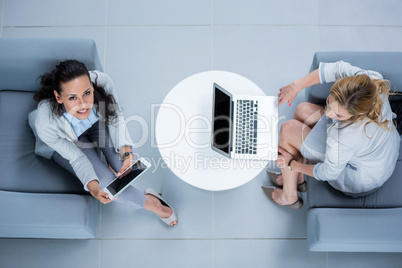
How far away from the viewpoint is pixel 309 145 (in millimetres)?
1791

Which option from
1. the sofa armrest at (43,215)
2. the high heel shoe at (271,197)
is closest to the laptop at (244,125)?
the high heel shoe at (271,197)

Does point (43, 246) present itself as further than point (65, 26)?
No

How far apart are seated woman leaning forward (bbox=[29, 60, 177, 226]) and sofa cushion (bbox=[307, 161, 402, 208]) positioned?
874mm

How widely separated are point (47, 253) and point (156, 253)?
68 cm

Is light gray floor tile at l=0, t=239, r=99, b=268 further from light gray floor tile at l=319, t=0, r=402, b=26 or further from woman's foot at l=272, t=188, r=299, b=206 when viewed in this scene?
light gray floor tile at l=319, t=0, r=402, b=26

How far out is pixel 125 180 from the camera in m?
1.71

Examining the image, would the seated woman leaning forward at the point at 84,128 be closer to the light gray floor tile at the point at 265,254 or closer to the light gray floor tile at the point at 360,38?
the light gray floor tile at the point at 265,254

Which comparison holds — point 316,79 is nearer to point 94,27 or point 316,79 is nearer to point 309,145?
point 309,145

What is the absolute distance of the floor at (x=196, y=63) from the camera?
209 cm

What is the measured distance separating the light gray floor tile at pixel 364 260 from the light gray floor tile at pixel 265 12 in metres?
1.57

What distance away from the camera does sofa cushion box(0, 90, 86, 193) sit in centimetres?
179

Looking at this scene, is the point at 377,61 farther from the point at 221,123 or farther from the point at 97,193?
the point at 97,193

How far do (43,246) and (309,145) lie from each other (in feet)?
5.65

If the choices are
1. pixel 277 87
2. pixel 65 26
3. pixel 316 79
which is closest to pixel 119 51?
pixel 65 26
